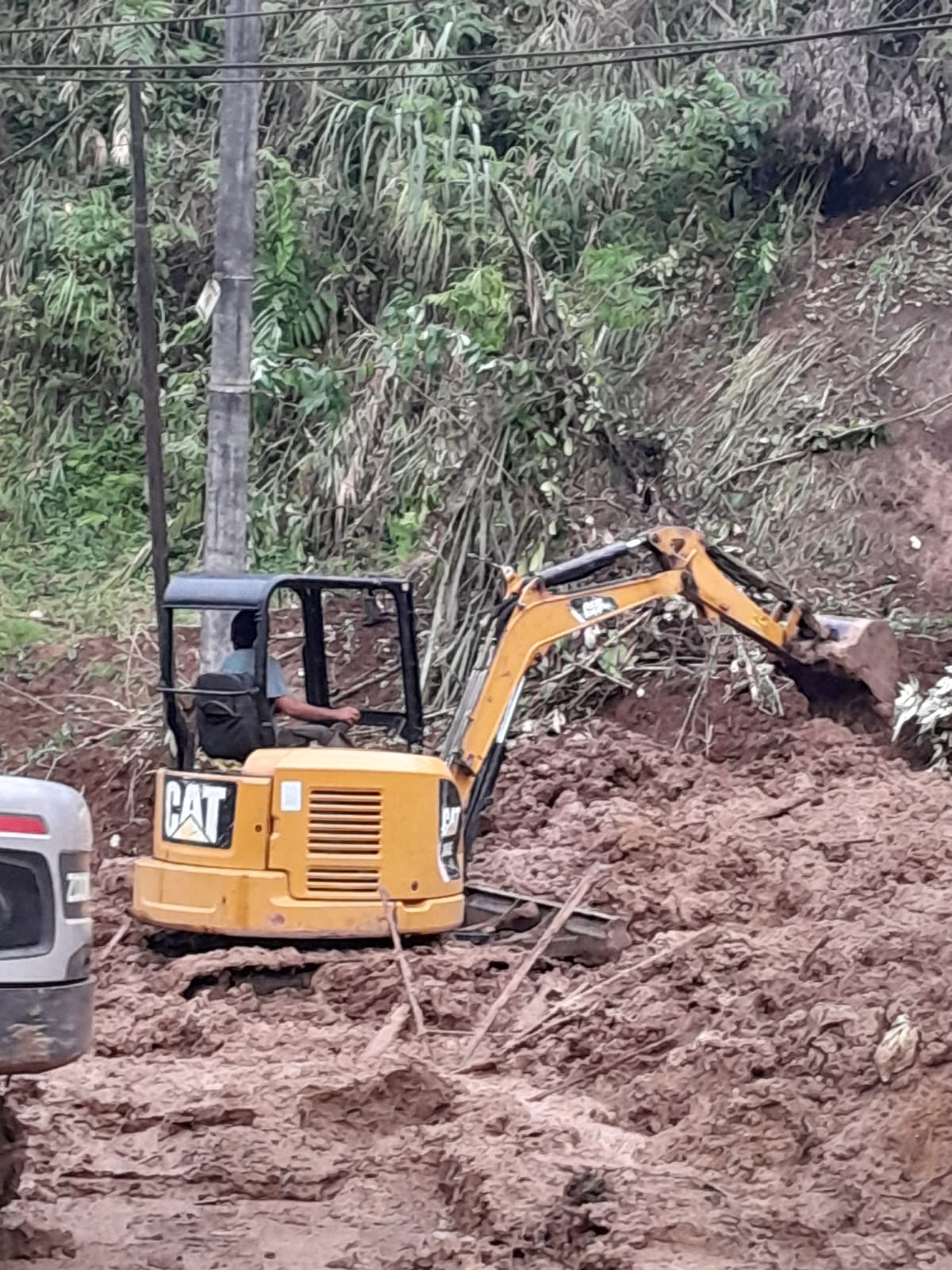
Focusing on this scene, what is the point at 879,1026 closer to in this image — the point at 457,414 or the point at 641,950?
the point at 641,950

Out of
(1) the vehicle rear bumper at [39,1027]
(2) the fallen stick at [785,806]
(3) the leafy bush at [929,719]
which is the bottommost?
(2) the fallen stick at [785,806]

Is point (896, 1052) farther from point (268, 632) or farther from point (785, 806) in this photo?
point (785, 806)

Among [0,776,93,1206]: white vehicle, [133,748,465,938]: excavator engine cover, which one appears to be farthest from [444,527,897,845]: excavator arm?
[0,776,93,1206]: white vehicle

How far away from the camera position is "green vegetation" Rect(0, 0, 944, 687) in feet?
54.7

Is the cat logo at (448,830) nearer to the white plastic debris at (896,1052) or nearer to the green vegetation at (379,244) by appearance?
the white plastic debris at (896,1052)

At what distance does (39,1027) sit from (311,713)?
455 cm

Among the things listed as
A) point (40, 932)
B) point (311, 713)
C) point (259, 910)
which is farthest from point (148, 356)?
point (40, 932)

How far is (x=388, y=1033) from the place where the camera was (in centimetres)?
812

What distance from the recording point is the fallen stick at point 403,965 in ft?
27.0

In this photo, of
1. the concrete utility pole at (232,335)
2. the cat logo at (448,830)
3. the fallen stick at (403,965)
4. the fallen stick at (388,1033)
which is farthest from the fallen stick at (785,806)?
the concrete utility pole at (232,335)

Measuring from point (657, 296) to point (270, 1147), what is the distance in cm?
1302

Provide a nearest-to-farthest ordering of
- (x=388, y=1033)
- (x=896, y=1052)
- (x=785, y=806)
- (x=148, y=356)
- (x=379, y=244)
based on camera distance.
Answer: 1. (x=896, y=1052)
2. (x=388, y=1033)
3. (x=785, y=806)
4. (x=148, y=356)
5. (x=379, y=244)

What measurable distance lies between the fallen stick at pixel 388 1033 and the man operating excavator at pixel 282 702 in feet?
4.89

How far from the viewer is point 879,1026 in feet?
21.3
